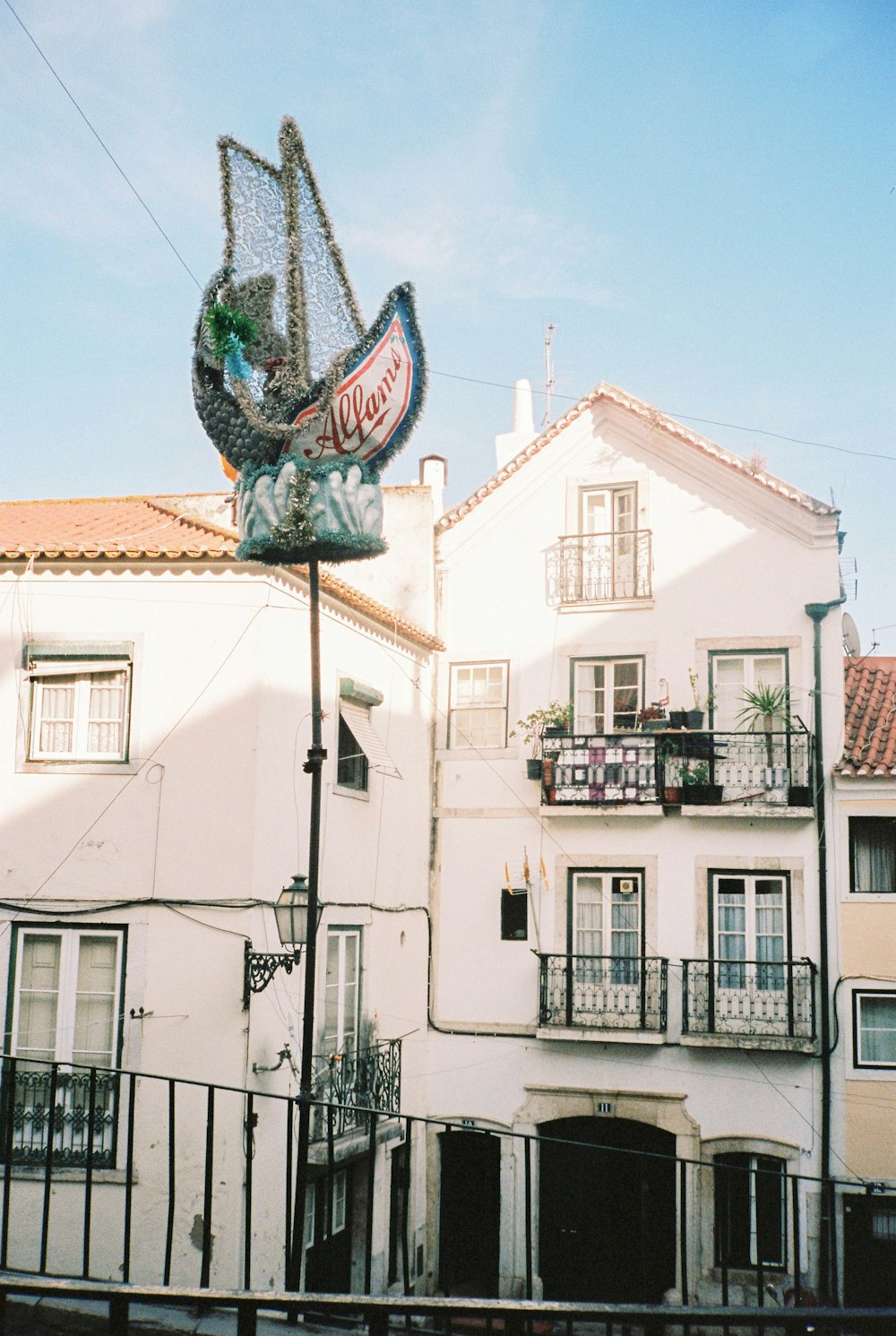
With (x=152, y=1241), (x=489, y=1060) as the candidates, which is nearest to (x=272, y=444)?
(x=152, y=1241)

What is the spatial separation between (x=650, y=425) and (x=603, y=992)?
7658mm

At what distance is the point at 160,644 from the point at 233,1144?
16.1ft

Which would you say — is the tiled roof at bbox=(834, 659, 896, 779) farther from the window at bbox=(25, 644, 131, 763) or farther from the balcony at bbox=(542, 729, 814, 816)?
the window at bbox=(25, 644, 131, 763)

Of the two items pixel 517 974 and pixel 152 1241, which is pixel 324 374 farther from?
pixel 517 974

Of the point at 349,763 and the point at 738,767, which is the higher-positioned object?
the point at 738,767

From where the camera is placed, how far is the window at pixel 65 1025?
39.8ft

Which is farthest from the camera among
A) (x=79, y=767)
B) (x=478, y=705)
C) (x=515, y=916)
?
(x=478, y=705)

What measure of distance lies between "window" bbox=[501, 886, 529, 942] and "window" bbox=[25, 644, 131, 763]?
253 inches

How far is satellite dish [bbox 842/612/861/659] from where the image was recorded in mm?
16938

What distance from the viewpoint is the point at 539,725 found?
17.3 meters

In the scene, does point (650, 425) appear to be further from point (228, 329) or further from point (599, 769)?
point (228, 329)

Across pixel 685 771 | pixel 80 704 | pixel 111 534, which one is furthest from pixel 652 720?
pixel 80 704

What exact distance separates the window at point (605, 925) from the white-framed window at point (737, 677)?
238cm

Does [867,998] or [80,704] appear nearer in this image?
[80,704]
